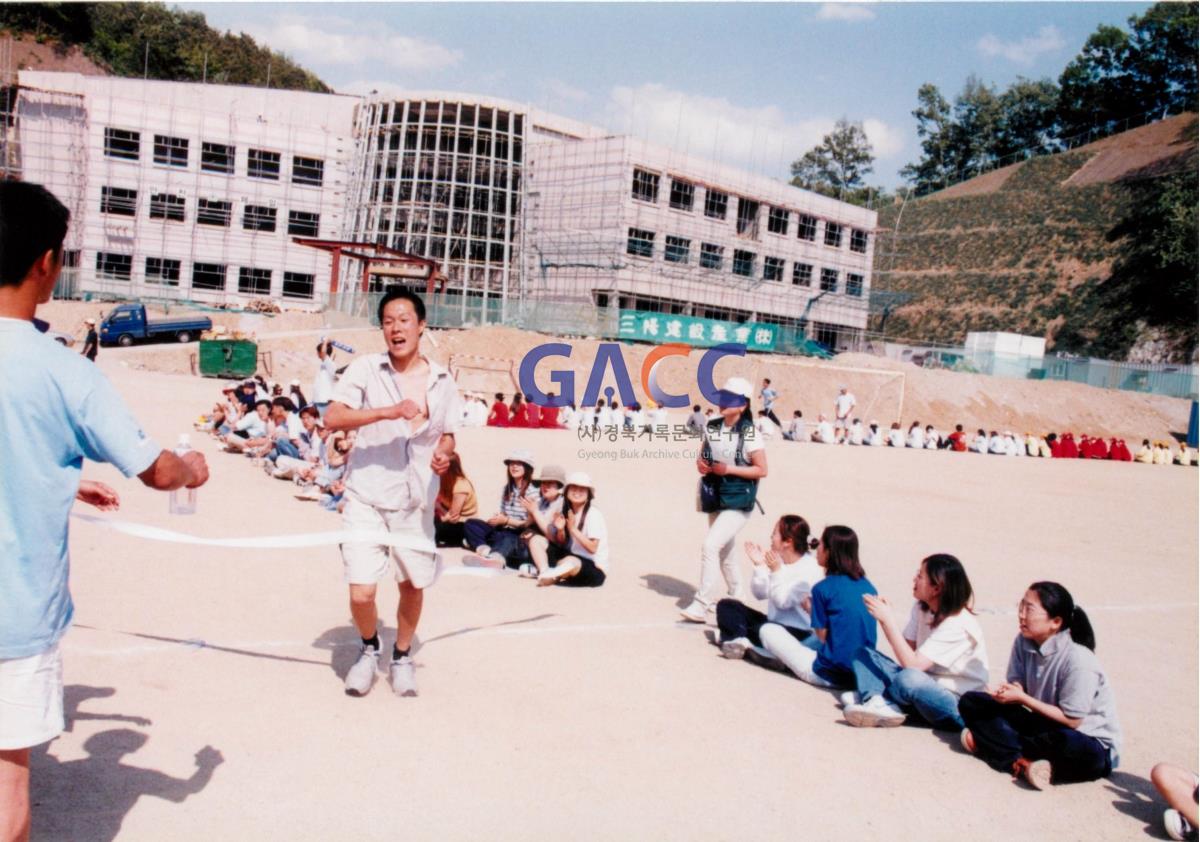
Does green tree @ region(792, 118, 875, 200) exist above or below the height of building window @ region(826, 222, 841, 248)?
above

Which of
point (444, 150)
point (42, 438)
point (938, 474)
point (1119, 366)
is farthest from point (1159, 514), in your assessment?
point (444, 150)

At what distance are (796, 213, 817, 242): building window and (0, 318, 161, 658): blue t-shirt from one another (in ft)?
186

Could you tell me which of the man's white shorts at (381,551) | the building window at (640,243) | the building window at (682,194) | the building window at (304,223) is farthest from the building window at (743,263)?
the man's white shorts at (381,551)

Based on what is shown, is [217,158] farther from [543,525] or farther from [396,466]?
[396,466]

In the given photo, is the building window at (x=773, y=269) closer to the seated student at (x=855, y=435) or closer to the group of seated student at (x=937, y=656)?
the seated student at (x=855, y=435)

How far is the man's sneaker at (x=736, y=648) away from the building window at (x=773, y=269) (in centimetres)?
5034

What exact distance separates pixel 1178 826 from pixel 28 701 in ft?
14.7

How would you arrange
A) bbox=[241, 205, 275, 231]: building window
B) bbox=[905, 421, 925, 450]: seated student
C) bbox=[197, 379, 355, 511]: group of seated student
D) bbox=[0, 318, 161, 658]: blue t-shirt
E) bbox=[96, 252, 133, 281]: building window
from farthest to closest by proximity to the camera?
1. bbox=[241, 205, 275, 231]: building window
2. bbox=[96, 252, 133, 281]: building window
3. bbox=[905, 421, 925, 450]: seated student
4. bbox=[197, 379, 355, 511]: group of seated student
5. bbox=[0, 318, 161, 658]: blue t-shirt

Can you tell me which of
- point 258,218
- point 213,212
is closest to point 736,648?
point 213,212

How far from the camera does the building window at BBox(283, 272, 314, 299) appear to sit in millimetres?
49312

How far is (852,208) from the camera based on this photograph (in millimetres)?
59375

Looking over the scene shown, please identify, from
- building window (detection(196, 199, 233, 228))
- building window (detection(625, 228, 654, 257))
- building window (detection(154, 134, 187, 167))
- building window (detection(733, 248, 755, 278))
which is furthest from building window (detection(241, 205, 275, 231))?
building window (detection(733, 248, 755, 278))

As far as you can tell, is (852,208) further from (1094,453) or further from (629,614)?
(629,614)

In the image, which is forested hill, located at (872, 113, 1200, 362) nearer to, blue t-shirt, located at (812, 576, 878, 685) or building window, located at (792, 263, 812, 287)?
building window, located at (792, 263, 812, 287)
